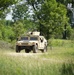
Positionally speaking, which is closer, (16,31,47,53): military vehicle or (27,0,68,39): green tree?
(16,31,47,53): military vehicle

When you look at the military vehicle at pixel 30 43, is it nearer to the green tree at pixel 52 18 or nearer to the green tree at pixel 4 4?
the green tree at pixel 4 4

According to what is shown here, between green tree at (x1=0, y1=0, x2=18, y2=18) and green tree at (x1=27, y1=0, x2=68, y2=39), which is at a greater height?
green tree at (x1=0, y1=0, x2=18, y2=18)

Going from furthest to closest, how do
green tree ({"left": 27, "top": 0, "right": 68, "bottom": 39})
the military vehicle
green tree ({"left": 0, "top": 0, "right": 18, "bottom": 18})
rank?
green tree ({"left": 27, "top": 0, "right": 68, "bottom": 39})
green tree ({"left": 0, "top": 0, "right": 18, "bottom": 18})
the military vehicle

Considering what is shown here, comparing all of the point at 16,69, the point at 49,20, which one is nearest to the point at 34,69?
the point at 16,69

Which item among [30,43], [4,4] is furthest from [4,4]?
[30,43]

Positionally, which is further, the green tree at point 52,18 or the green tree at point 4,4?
the green tree at point 52,18

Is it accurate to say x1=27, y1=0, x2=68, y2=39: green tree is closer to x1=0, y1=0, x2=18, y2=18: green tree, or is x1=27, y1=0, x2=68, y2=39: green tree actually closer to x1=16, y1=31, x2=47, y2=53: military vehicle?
x1=0, y1=0, x2=18, y2=18: green tree

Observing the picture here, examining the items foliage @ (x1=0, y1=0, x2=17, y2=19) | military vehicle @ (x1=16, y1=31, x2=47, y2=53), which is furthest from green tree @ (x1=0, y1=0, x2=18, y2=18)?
military vehicle @ (x1=16, y1=31, x2=47, y2=53)

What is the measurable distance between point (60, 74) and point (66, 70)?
1.93 feet

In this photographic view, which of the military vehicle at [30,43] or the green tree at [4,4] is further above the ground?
the green tree at [4,4]

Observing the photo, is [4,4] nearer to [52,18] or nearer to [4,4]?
[4,4]

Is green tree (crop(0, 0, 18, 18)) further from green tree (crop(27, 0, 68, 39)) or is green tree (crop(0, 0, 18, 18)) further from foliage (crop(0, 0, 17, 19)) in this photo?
green tree (crop(27, 0, 68, 39))

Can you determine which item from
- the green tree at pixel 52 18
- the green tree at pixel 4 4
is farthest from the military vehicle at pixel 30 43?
the green tree at pixel 52 18

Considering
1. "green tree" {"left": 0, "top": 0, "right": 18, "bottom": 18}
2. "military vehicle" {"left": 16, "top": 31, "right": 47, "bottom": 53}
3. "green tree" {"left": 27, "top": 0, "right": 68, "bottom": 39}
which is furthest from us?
"green tree" {"left": 27, "top": 0, "right": 68, "bottom": 39}
